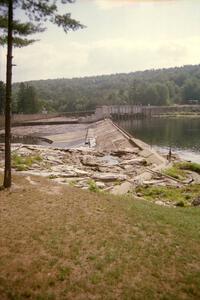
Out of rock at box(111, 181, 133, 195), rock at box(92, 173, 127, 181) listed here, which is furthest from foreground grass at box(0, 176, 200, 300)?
rock at box(92, 173, 127, 181)

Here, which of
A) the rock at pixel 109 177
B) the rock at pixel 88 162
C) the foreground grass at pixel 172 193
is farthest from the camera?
the rock at pixel 88 162

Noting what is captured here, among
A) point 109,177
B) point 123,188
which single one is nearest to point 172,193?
point 123,188

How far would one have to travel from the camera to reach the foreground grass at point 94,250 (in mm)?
8070

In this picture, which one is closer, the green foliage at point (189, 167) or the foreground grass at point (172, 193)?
the foreground grass at point (172, 193)

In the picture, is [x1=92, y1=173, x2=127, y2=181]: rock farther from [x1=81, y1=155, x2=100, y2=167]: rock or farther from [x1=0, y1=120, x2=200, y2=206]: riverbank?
[x1=81, y1=155, x2=100, y2=167]: rock

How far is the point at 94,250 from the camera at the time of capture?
9.91 m

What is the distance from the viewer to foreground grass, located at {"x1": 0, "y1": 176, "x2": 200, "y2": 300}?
8070 millimetres

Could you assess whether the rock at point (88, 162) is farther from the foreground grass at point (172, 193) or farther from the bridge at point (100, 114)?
the bridge at point (100, 114)

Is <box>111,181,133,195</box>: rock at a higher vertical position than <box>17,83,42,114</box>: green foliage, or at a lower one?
lower

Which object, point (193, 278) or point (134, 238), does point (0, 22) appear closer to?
point (134, 238)

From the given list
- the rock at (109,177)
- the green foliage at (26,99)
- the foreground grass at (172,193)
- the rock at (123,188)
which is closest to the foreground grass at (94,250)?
the foreground grass at (172,193)

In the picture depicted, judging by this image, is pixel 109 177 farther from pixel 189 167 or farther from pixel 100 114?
pixel 100 114

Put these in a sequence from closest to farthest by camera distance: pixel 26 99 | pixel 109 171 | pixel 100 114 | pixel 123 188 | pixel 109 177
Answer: pixel 123 188 → pixel 109 177 → pixel 109 171 → pixel 26 99 → pixel 100 114

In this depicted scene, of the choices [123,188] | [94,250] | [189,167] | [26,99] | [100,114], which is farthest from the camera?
[100,114]
